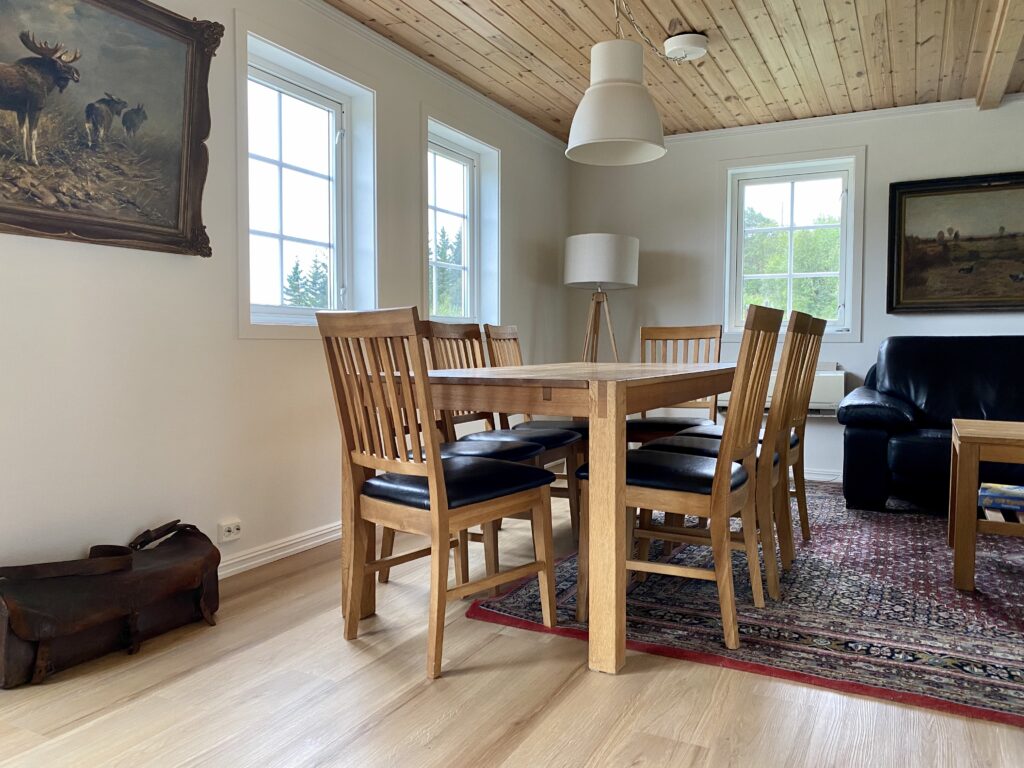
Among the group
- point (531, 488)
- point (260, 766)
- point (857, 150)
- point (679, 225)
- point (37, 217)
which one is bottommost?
point (260, 766)

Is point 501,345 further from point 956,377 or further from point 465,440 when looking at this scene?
point 956,377

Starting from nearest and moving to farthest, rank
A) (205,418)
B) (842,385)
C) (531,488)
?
(531,488)
(205,418)
(842,385)

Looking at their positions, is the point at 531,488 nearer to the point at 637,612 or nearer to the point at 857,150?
the point at 637,612

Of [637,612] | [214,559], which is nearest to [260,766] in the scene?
[214,559]

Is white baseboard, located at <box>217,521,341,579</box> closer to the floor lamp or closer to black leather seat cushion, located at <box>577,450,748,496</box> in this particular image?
black leather seat cushion, located at <box>577,450,748,496</box>

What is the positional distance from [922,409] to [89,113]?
4006mm

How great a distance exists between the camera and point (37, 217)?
6.64 ft

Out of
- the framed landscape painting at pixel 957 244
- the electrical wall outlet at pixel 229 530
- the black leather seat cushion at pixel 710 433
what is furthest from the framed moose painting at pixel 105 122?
the framed landscape painting at pixel 957 244

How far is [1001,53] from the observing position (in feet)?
10.9

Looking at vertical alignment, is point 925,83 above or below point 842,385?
above

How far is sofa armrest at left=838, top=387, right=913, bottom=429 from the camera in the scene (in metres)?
3.51

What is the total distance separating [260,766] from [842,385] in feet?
13.2

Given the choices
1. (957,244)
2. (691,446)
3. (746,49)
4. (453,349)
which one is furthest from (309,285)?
(957,244)

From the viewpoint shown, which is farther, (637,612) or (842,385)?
(842,385)
